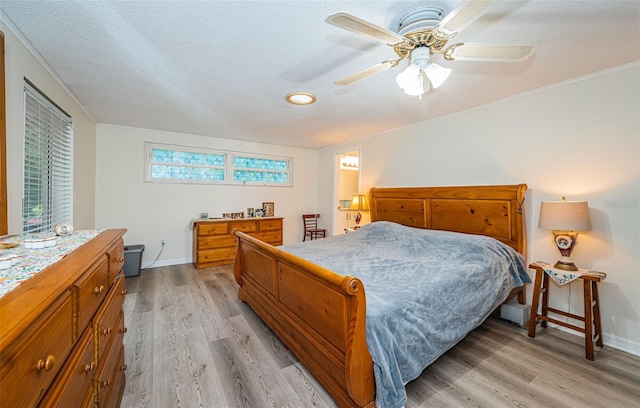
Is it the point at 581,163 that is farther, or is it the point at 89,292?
the point at 581,163

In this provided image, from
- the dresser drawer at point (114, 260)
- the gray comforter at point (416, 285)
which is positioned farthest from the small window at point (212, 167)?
the dresser drawer at point (114, 260)

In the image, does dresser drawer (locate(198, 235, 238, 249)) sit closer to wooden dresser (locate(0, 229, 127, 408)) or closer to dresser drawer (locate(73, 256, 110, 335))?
wooden dresser (locate(0, 229, 127, 408))

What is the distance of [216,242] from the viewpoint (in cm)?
438

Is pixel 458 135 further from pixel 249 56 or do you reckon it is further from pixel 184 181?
pixel 184 181

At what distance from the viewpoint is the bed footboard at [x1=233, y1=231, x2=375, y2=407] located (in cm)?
136

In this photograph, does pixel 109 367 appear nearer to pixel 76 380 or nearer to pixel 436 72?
pixel 76 380

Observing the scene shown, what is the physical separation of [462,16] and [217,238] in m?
4.26

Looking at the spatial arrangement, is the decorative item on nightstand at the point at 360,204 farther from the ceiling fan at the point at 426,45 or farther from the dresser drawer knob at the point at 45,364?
the dresser drawer knob at the point at 45,364

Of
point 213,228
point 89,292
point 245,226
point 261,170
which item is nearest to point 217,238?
point 213,228

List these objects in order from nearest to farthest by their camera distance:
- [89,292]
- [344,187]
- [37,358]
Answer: [37,358] < [89,292] < [344,187]

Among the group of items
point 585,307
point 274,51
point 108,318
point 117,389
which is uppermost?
point 274,51

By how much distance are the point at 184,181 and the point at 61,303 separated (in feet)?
13.4

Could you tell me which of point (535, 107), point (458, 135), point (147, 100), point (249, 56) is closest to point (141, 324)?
point (147, 100)

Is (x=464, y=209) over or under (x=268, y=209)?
over
